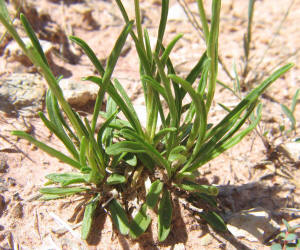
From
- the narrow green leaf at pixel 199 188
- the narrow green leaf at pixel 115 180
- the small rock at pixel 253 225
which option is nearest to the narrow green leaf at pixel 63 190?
the narrow green leaf at pixel 115 180

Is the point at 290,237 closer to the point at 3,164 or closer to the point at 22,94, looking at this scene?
the point at 3,164

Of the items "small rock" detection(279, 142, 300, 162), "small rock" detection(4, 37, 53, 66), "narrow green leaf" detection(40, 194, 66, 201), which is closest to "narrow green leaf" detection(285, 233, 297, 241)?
"small rock" detection(279, 142, 300, 162)

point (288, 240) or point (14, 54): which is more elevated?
point (14, 54)

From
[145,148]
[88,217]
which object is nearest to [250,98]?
[145,148]

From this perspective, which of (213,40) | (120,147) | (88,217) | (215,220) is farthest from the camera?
(215,220)

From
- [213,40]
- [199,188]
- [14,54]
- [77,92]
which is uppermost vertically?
[14,54]

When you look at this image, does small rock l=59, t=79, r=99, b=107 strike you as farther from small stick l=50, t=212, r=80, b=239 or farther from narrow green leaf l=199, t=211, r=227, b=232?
narrow green leaf l=199, t=211, r=227, b=232
